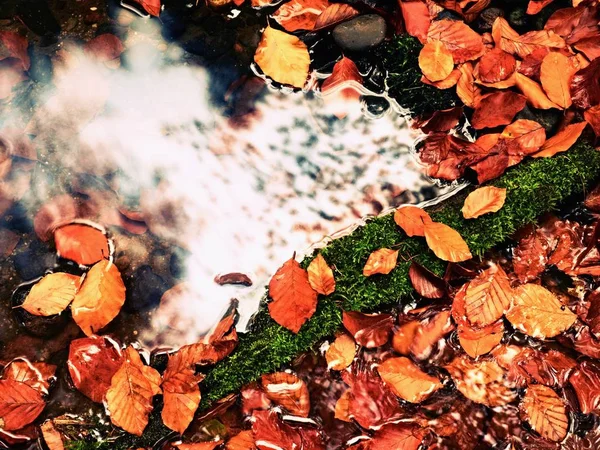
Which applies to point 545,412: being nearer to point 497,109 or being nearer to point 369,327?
point 369,327

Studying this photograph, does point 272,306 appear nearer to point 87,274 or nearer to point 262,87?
point 87,274

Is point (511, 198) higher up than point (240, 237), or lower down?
higher up

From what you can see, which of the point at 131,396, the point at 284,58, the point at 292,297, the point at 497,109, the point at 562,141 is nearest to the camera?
the point at 131,396

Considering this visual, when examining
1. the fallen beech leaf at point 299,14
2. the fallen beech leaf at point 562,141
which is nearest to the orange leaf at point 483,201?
the fallen beech leaf at point 562,141

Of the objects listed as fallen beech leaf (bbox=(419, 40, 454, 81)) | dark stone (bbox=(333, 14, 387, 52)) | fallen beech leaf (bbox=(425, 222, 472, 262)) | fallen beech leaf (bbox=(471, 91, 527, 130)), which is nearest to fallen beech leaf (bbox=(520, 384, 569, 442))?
fallen beech leaf (bbox=(425, 222, 472, 262))

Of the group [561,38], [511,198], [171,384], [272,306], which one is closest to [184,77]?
[272,306]

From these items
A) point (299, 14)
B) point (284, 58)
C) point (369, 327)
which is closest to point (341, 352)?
point (369, 327)
